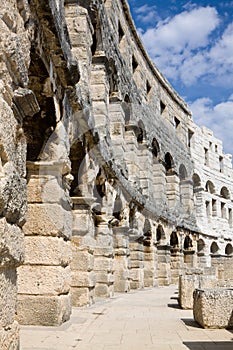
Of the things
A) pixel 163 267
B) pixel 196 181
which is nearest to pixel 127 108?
pixel 163 267

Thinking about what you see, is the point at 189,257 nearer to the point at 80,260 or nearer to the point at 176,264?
the point at 176,264

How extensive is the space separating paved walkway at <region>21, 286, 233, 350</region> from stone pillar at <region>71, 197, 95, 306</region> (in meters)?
0.41

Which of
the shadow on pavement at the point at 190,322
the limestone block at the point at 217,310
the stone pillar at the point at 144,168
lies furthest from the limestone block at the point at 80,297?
the stone pillar at the point at 144,168

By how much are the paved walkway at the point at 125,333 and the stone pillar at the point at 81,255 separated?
41 centimetres

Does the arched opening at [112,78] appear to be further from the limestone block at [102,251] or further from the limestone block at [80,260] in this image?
the limestone block at [80,260]

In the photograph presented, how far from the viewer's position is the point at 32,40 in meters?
5.02

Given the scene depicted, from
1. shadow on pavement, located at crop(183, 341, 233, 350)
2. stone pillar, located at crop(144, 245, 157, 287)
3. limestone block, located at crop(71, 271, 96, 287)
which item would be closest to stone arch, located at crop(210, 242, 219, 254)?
stone pillar, located at crop(144, 245, 157, 287)

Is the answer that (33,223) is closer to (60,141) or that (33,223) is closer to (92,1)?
(60,141)

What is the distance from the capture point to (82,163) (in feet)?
28.0

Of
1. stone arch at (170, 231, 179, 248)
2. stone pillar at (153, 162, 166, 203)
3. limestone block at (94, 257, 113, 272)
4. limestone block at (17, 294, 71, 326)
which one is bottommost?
limestone block at (17, 294, 71, 326)

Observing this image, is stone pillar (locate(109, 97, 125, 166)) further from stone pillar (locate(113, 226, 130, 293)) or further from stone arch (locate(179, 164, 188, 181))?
stone arch (locate(179, 164, 188, 181))

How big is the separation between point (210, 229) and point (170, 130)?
25.9 ft

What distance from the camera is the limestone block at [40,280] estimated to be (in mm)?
6188

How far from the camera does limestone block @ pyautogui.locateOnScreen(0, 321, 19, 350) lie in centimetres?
326
